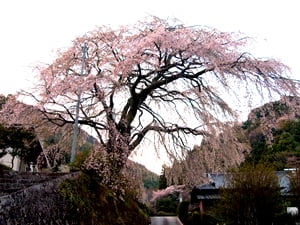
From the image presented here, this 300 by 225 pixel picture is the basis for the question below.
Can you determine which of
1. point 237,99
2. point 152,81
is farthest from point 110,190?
point 237,99

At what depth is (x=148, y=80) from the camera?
37.8ft

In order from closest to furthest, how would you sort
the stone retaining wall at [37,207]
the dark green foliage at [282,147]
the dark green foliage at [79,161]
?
1. the stone retaining wall at [37,207]
2. the dark green foliage at [79,161]
3. the dark green foliage at [282,147]

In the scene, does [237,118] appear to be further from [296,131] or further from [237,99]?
[296,131]

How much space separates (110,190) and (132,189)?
7.62 ft

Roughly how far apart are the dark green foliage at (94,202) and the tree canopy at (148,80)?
776mm

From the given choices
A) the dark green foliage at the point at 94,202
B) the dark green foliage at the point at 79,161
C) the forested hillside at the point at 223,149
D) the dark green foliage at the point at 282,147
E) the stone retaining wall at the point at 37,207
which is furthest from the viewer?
the dark green foliage at the point at 282,147

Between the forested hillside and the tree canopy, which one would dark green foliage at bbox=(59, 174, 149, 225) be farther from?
the forested hillside

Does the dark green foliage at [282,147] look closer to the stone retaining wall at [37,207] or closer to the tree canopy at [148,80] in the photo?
the tree canopy at [148,80]

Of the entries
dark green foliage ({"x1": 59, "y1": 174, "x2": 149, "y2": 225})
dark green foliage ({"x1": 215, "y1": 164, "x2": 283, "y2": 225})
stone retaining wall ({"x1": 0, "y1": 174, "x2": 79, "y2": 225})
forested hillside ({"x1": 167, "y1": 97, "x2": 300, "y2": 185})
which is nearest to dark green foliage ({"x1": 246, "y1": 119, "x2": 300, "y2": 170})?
forested hillside ({"x1": 167, "y1": 97, "x2": 300, "y2": 185})

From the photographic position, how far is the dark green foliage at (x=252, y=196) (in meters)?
10.4

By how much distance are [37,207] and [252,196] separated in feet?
25.6

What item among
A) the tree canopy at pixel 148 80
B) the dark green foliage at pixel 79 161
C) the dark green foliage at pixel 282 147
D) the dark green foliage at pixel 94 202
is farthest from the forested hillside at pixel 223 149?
the dark green foliage at pixel 282 147

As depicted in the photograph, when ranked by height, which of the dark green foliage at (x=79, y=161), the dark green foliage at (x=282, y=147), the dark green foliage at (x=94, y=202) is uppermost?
the dark green foliage at (x=282, y=147)

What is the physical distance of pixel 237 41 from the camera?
10.3 metres
